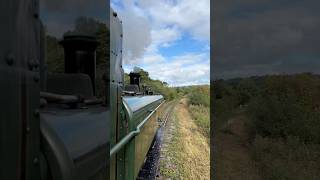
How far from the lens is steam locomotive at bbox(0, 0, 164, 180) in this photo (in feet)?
4.14

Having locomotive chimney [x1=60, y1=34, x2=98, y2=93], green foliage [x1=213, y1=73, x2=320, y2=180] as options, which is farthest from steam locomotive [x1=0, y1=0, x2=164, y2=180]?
green foliage [x1=213, y1=73, x2=320, y2=180]

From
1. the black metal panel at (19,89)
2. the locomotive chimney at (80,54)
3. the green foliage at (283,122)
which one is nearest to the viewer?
Answer: the black metal panel at (19,89)

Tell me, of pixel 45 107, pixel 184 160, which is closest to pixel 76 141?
pixel 45 107

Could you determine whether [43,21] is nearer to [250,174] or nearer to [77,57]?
[77,57]

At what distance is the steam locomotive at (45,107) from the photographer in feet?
4.14

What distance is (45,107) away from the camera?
1.50 m

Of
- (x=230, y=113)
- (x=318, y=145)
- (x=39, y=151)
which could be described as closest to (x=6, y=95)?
(x=39, y=151)

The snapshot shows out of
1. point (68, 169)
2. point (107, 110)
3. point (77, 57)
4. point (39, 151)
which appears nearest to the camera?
point (39, 151)

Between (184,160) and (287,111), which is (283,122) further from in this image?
(184,160)

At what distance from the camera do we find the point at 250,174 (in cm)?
1409

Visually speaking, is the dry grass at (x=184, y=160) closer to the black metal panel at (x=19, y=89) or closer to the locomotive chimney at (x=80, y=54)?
the locomotive chimney at (x=80, y=54)

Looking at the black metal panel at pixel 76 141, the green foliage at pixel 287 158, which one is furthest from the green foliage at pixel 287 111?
the black metal panel at pixel 76 141

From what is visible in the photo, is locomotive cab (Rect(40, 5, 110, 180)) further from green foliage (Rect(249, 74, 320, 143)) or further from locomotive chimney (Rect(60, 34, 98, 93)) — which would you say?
green foliage (Rect(249, 74, 320, 143))

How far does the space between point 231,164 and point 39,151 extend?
14.4m
